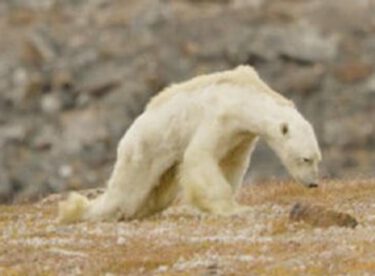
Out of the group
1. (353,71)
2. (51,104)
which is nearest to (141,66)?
(51,104)

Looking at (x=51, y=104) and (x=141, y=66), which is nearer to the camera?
(x=51, y=104)

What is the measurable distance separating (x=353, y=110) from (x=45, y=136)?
13684 mm

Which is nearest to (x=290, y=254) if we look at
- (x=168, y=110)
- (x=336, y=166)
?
(x=168, y=110)

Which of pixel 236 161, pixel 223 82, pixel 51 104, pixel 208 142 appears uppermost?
pixel 223 82

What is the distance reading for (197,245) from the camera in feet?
76.1

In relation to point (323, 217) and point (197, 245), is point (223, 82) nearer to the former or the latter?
point (323, 217)

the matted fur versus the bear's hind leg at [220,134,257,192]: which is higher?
the matted fur

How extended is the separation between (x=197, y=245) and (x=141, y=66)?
5742 centimetres

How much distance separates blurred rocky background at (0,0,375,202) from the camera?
7281 cm

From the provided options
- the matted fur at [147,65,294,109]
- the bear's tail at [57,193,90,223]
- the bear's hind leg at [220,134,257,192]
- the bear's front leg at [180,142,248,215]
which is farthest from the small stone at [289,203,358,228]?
the bear's tail at [57,193,90,223]

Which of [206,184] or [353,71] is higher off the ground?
[353,71]

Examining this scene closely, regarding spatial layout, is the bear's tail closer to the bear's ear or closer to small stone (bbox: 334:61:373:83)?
the bear's ear

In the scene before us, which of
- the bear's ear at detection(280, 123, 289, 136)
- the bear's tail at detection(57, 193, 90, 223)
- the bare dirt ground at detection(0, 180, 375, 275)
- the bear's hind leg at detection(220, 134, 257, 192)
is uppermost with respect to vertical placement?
the bear's ear at detection(280, 123, 289, 136)

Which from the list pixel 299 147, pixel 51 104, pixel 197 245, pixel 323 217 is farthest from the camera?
pixel 51 104
